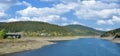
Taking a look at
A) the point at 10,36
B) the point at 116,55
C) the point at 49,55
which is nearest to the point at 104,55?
the point at 116,55

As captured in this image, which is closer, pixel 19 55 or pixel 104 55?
pixel 19 55

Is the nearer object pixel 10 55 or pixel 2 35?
pixel 10 55

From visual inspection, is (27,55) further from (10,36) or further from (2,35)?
(10,36)

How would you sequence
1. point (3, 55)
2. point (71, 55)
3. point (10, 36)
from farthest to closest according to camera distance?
point (10, 36), point (71, 55), point (3, 55)

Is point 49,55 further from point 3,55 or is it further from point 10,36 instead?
point 10,36

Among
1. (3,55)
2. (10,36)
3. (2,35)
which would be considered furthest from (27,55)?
(10,36)

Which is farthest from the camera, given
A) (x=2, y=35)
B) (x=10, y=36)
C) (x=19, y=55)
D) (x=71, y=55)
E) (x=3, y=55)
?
(x=10, y=36)

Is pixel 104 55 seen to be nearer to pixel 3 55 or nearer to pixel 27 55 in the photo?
pixel 27 55

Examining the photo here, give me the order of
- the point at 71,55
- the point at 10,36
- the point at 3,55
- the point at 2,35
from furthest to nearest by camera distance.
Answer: the point at 10,36
the point at 2,35
the point at 71,55
the point at 3,55

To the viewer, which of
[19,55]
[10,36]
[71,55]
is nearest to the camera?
[19,55]
